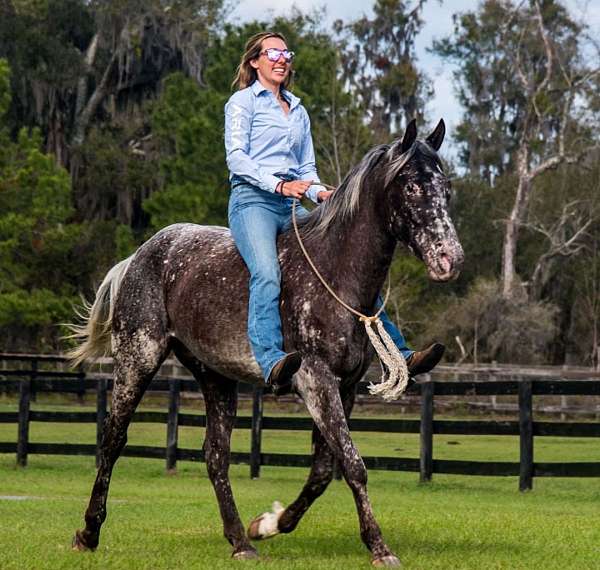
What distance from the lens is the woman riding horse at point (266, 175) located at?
6512mm

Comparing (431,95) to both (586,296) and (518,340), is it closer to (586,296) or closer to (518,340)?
(586,296)

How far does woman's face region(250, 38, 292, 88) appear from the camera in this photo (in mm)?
7023

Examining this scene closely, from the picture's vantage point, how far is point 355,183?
6.51m

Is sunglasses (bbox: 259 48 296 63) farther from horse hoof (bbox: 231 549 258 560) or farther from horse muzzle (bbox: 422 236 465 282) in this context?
horse hoof (bbox: 231 549 258 560)

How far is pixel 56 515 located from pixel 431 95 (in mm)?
46144

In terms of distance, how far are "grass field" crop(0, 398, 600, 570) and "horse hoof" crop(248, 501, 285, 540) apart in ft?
0.36

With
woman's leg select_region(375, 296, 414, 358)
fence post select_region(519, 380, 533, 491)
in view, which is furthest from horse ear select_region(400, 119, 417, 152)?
fence post select_region(519, 380, 533, 491)

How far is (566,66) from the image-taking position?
51.7 metres

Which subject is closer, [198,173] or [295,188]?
[295,188]

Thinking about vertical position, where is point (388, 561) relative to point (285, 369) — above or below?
below

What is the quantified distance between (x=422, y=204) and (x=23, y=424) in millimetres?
11896

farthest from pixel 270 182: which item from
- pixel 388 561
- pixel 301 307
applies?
pixel 388 561

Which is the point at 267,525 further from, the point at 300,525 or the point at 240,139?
the point at 240,139

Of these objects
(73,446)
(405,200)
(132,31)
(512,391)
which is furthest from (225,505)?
(132,31)
